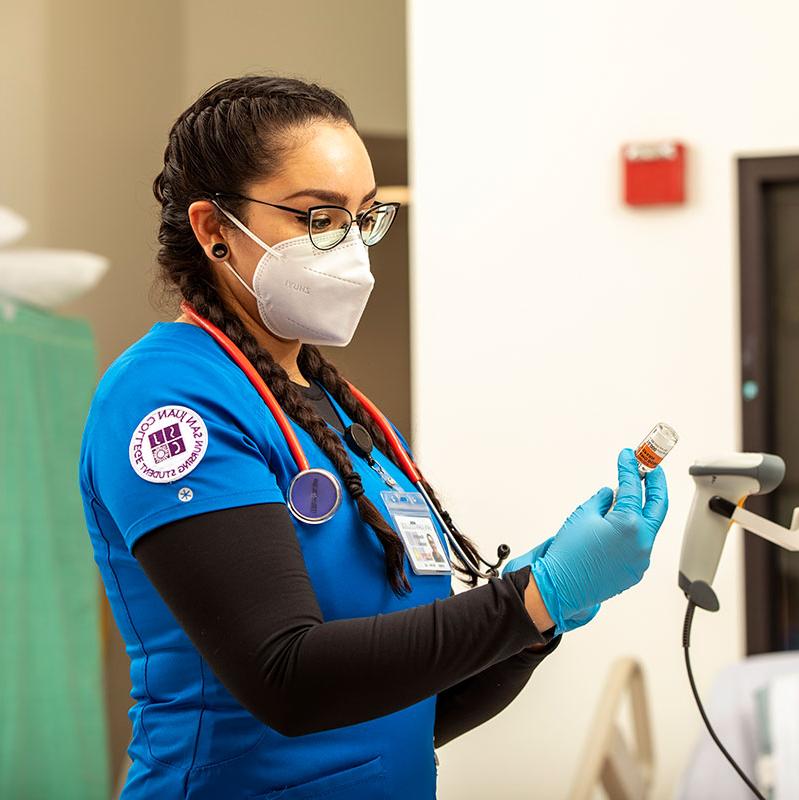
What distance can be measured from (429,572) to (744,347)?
6.46ft

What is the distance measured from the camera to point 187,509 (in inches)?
34.7

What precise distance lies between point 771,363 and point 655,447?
2.00 metres

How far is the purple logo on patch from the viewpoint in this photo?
899 mm

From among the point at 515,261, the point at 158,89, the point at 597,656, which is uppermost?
the point at 158,89

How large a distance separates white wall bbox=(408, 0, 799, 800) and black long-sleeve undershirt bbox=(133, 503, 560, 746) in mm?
1954

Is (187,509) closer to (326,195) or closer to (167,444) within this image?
(167,444)

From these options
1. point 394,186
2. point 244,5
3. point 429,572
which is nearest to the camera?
point 429,572

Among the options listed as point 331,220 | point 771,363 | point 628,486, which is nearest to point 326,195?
point 331,220

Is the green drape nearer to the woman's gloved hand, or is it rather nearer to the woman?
the woman

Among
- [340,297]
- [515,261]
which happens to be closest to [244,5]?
[515,261]

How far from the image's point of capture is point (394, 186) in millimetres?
3221

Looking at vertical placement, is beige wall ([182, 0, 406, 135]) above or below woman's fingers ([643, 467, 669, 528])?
above

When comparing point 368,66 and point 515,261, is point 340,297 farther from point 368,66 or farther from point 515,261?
point 368,66

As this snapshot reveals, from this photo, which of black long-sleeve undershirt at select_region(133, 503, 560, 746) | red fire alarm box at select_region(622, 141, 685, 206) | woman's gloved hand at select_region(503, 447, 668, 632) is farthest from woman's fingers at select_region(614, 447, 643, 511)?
red fire alarm box at select_region(622, 141, 685, 206)
